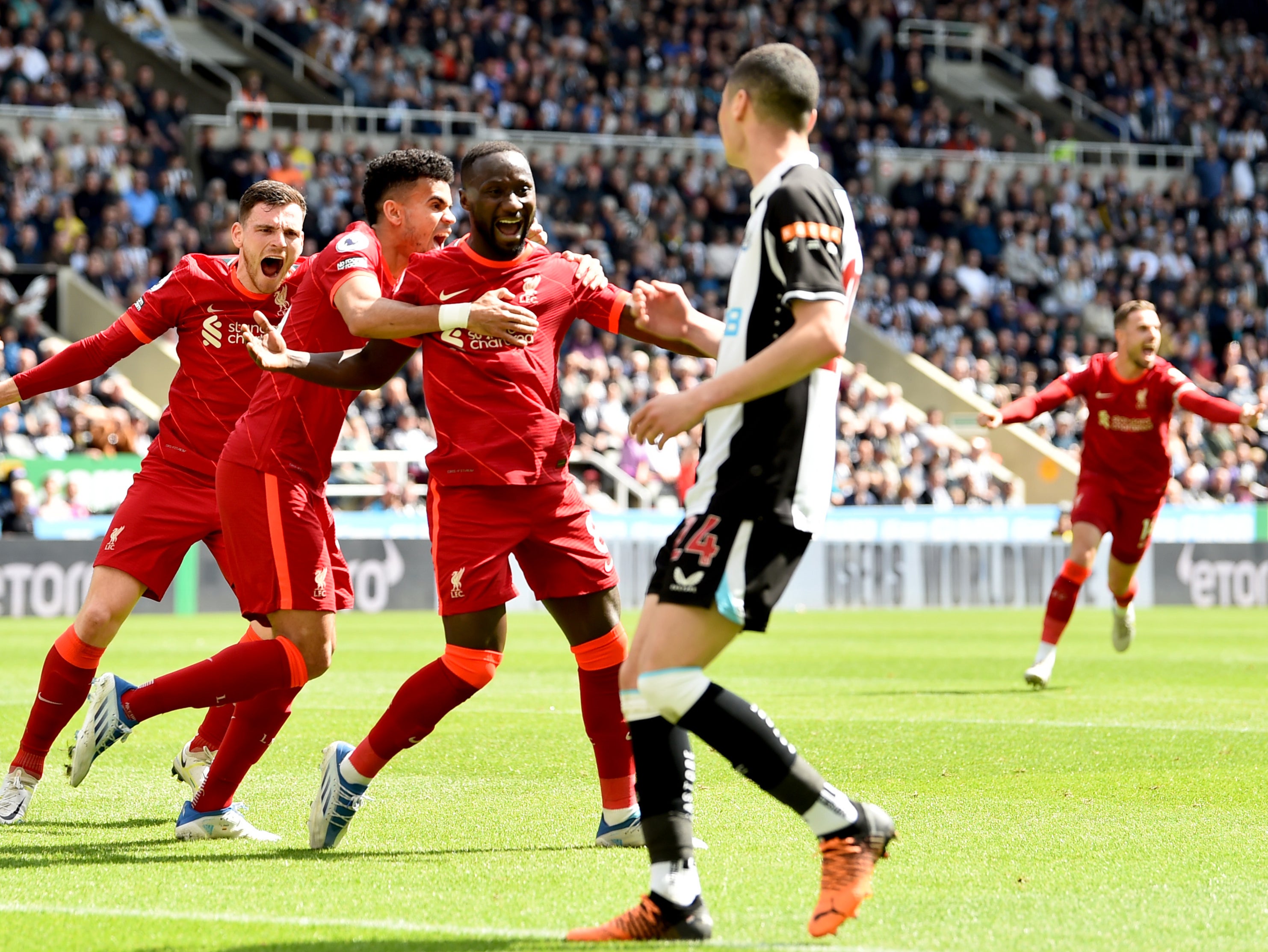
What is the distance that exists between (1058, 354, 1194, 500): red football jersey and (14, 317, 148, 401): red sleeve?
24.5 feet

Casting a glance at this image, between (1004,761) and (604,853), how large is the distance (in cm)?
291

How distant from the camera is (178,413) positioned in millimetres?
7215

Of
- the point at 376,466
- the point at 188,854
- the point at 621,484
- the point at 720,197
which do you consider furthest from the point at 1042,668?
the point at 720,197

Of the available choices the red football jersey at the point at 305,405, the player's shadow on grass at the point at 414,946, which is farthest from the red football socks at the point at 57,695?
the player's shadow on grass at the point at 414,946

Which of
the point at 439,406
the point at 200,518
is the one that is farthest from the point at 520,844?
the point at 200,518

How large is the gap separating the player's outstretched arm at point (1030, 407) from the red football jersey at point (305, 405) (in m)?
6.14

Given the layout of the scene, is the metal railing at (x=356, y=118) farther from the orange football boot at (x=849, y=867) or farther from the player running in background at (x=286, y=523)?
the orange football boot at (x=849, y=867)

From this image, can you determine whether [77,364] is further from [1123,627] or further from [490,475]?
[1123,627]

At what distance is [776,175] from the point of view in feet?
15.3

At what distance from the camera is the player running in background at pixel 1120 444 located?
12.3 metres

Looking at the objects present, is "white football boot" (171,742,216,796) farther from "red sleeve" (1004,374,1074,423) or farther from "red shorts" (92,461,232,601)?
"red sleeve" (1004,374,1074,423)

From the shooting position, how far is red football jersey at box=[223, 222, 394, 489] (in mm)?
6309

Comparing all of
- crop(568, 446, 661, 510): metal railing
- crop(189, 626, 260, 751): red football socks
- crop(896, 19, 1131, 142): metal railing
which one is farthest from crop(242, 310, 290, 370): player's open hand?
crop(896, 19, 1131, 142): metal railing

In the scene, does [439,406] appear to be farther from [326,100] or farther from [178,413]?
[326,100]
